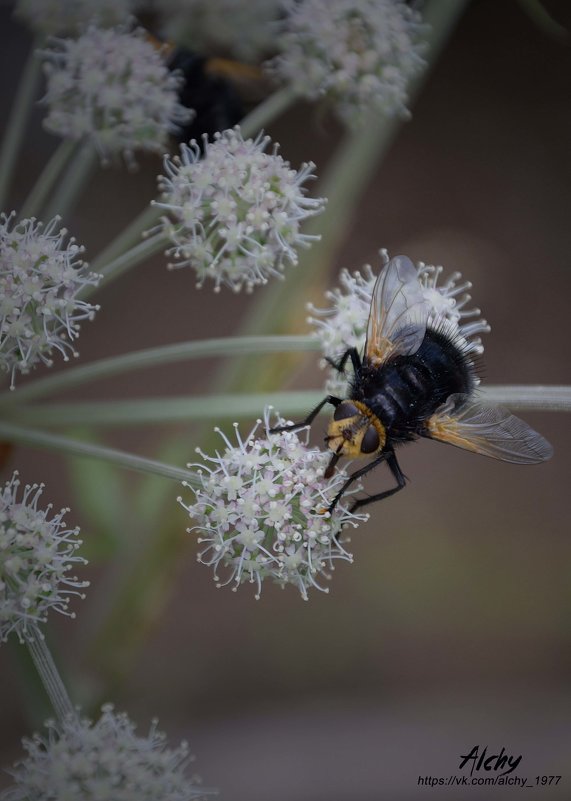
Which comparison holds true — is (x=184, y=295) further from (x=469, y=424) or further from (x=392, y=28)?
(x=469, y=424)

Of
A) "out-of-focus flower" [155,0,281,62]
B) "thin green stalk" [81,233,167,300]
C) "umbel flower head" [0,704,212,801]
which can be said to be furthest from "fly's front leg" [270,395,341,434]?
"out-of-focus flower" [155,0,281,62]

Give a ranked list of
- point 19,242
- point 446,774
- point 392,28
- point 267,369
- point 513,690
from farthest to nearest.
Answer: point 513,690 < point 267,369 < point 446,774 < point 392,28 < point 19,242

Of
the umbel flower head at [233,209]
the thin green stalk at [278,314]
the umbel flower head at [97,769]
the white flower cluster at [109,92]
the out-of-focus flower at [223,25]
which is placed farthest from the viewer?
the thin green stalk at [278,314]

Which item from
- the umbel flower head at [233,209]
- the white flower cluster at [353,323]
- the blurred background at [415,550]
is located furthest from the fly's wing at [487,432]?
the blurred background at [415,550]

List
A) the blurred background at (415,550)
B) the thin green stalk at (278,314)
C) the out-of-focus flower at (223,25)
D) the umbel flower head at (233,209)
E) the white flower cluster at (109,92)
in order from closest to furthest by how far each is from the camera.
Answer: the umbel flower head at (233,209)
the white flower cluster at (109,92)
the out-of-focus flower at (223,25)
the thin green stalk at (278,314)
the blurred background at (415,550)

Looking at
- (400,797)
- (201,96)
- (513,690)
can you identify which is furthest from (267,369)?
(513,690)

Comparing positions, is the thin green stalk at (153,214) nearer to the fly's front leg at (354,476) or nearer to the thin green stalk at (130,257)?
the thin green stalk at (130,257)

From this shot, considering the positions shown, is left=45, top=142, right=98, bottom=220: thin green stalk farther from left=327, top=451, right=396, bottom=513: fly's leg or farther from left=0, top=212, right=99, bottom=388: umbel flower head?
left=327, top=451, right=396, bottom=513: fly's leg
